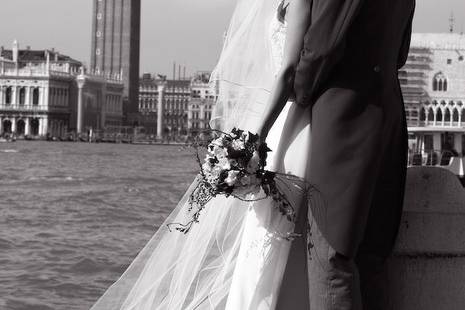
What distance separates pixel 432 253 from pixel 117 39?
109 metres

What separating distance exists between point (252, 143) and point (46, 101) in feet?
338

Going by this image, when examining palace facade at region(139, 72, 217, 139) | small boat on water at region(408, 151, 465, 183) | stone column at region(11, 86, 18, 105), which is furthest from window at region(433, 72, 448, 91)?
small boat on water at region(408, 151, 465, 183)

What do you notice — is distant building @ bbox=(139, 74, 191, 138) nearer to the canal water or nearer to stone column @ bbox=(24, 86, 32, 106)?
stone column @ bbox=(24, 86, 32, 106)

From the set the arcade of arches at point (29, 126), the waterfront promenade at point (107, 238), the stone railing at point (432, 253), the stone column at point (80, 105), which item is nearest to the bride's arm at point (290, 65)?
the waterfront promenade at point (107, 238)

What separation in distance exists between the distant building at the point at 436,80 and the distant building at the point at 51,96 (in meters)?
36.0

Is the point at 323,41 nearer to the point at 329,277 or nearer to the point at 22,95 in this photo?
the point at 329,277

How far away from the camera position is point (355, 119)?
2154 millimetres

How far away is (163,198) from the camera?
17234mm

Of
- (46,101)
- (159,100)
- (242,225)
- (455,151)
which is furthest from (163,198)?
(159,100)

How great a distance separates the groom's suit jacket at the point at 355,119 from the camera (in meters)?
2.13

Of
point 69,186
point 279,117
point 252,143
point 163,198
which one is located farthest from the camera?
point 69,186

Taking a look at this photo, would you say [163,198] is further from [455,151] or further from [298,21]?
[298,21]

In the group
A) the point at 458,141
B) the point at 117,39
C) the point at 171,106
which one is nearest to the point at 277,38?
the point at 458,141

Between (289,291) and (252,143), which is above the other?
(252,143)
